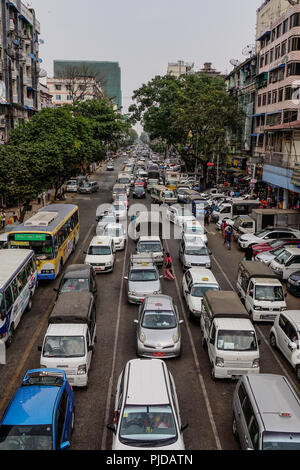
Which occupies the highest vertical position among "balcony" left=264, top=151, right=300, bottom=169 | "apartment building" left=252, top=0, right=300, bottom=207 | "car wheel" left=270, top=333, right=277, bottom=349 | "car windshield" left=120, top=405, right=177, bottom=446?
"apartment building" left=252, top=0, right=300, bottom=207

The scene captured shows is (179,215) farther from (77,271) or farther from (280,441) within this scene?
(280,441)

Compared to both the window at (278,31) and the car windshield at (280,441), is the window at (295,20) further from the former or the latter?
the car windshield at (280,441)

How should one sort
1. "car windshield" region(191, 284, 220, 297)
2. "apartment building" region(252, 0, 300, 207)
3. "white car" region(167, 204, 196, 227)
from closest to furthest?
"car windshield" region(191, 284, 220, 297) → "white car" region(167, 204, 196, 227) → "apartment building" region(252, 0, 300, 207)

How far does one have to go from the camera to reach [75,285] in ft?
59.0

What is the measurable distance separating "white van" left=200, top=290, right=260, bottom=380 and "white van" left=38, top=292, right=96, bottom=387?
377 centimetres

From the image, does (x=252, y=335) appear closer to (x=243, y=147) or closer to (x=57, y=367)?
(x=57, y=367)

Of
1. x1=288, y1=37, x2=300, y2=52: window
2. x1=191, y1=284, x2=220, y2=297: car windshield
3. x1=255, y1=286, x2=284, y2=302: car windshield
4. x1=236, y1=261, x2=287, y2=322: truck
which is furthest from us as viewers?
x1=288, y1=37, x2=300, y2=52: window

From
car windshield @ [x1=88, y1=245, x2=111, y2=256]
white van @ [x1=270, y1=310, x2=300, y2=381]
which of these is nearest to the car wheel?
white van @ [x1=270, y1=310, x2=300, y2=381]

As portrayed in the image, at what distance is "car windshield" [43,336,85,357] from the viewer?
12.5 metres

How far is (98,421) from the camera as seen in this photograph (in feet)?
36.9

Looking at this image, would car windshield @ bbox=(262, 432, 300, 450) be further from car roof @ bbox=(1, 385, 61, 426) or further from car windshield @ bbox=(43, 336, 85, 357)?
car windshield @ bbox=(43, 336, 85, 357)

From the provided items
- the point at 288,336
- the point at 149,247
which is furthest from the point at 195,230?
the point at 288,336

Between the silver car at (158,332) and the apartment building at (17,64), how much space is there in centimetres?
3181
